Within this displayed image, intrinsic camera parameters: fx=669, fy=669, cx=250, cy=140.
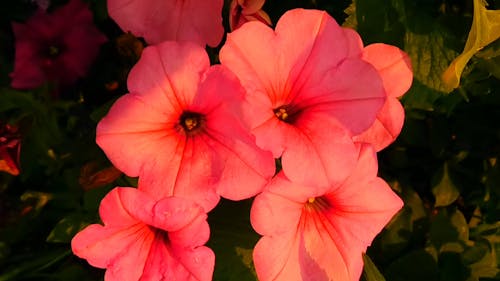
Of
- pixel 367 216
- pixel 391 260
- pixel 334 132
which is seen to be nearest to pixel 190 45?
pixel 334 132

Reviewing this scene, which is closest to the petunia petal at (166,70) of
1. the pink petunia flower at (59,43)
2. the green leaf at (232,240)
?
the green leaf at (232,240)

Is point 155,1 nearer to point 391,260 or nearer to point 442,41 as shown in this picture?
point 442,41

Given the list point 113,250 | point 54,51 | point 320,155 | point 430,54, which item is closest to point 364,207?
point 320,155

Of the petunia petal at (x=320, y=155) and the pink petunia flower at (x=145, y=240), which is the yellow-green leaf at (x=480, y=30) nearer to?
the petunia petal at (x=320, y=155)

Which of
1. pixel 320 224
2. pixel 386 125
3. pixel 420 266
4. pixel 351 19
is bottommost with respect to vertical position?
pixel 420 266

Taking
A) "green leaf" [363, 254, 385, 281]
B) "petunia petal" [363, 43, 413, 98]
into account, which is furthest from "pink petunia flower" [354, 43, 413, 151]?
"green leaf" [363, 254, 385, 281]

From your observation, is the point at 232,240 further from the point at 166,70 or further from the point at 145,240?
the point at 166,70
